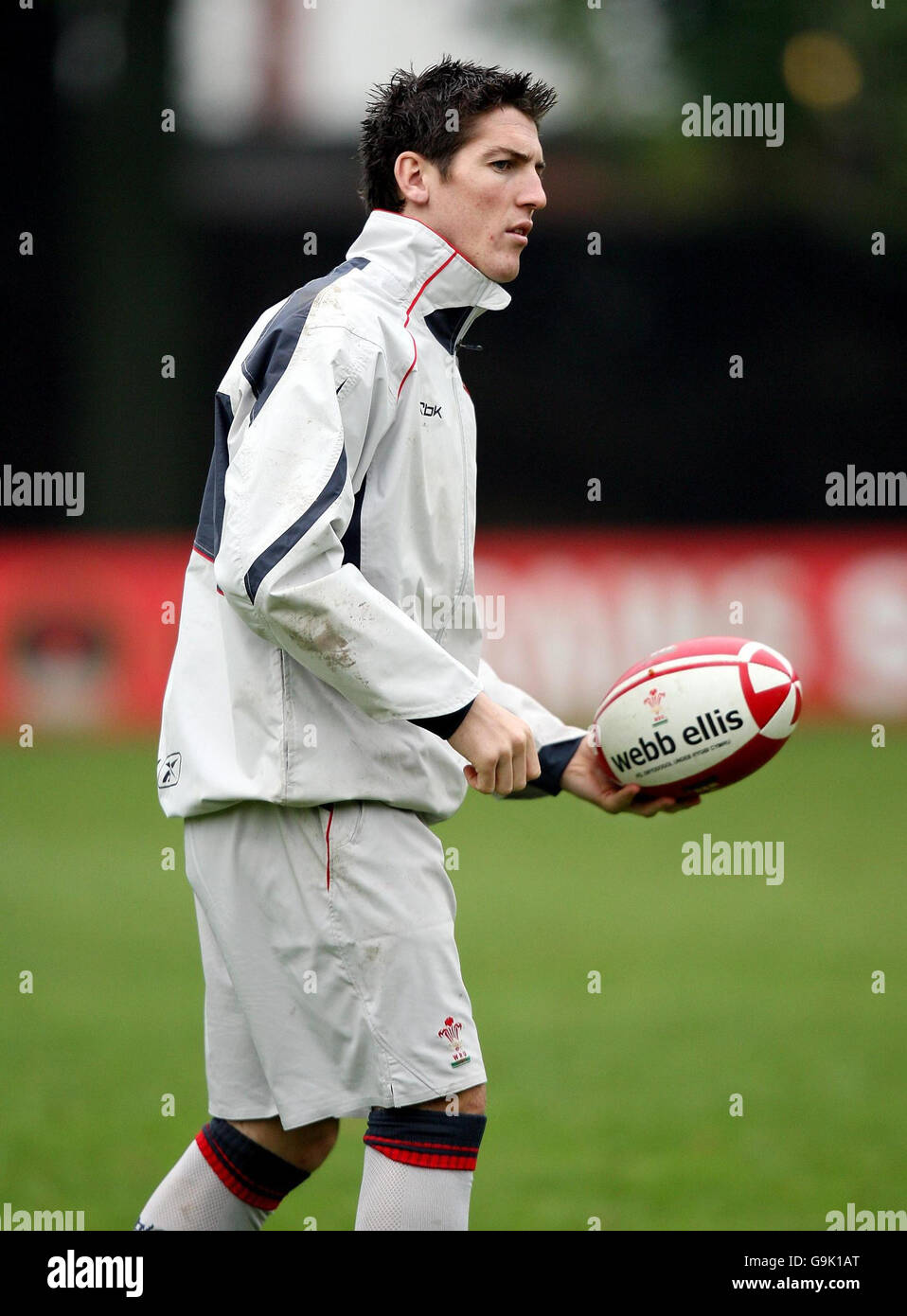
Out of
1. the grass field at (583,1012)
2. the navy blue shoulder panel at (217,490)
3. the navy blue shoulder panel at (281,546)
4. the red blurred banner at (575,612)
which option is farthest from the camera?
the red blurred banner at (575,612)

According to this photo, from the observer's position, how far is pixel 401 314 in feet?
10.9

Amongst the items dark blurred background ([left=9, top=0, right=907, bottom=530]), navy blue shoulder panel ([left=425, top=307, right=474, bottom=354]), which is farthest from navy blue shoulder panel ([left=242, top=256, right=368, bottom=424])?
dark blurred background ([left=9, top=0, right=907, bottom=530])

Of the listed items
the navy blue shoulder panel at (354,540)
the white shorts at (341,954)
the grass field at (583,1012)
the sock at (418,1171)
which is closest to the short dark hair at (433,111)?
the navy blue shoulder panel at (354,540)

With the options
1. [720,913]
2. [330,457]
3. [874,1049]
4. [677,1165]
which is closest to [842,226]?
[720,913]

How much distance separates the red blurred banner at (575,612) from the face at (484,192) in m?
10.3

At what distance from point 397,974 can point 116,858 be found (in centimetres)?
685

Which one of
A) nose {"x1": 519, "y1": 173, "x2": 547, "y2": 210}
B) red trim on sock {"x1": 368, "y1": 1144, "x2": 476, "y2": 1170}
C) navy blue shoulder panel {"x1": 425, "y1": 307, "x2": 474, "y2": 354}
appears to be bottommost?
red trim on sock {"x1": 368, "y1": 1144, "x2": 476, "y2": 1170}

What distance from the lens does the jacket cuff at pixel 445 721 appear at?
302cm

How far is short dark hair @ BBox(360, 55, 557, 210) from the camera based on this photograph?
3428 mm

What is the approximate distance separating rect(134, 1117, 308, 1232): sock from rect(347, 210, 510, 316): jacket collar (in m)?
1.61

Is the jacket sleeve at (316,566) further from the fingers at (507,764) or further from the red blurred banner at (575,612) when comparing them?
the red blurred banner at (575,612)

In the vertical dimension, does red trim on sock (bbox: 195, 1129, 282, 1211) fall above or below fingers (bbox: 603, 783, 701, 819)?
below

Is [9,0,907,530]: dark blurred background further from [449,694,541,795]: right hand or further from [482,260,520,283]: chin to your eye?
[449,694,541,795]: right hand

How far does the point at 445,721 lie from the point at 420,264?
3.02 feet
